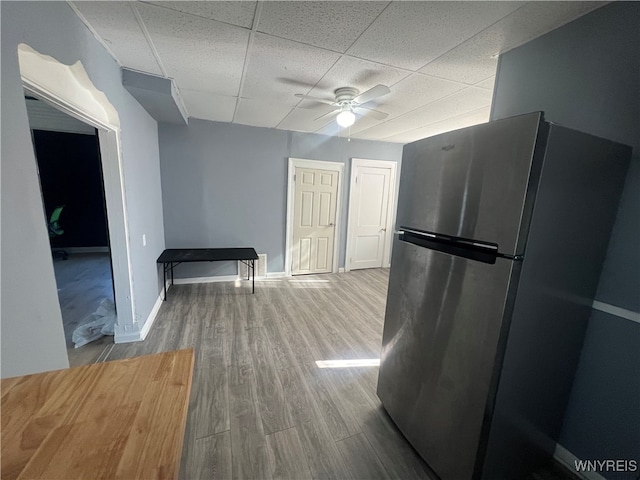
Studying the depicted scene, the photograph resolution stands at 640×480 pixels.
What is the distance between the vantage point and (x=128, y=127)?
89.6 inches

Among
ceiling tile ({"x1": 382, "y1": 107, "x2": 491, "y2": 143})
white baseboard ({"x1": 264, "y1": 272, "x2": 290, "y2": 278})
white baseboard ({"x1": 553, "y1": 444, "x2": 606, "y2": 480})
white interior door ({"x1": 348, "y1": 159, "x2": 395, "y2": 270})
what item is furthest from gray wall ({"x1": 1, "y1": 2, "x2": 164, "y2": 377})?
white interior door ({"x1": 348, "y1": 159, "x2": 395, "y2": 270})

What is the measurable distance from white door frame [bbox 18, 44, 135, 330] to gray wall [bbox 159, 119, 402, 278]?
61.8 inches

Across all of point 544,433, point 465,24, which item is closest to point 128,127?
point 465,24

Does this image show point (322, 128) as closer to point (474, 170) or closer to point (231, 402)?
point (474, 170)

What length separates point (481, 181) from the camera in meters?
Answer: 1.11

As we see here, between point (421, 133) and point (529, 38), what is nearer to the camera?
point (529, 38)

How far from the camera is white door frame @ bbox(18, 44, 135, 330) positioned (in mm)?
1194

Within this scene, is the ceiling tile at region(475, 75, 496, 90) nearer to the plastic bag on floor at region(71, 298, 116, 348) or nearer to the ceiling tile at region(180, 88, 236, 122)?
the ceiling tile at region(180, 88, 236, 122)

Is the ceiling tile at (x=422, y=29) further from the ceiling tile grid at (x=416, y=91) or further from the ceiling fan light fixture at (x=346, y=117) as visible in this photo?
the ceiling fan light fixture at (x=346, y=117)

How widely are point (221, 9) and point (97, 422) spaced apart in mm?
1809

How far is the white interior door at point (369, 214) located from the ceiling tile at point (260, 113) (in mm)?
1686

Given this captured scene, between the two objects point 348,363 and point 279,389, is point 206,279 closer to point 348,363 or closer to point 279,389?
point 279,389

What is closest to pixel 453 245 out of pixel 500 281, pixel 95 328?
pixel 500 281

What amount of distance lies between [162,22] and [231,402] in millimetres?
2427
